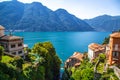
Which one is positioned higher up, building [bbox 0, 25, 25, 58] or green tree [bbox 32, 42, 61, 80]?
building [bbox 0, 25, 25, 58]

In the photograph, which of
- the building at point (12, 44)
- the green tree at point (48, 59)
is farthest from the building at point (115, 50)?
the building at point (12, 44)

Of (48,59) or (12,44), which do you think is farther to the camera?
(48,59)

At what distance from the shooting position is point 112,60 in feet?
167

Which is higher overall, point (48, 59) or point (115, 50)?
point (115, 50)

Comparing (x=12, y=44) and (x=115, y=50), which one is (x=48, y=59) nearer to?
(x=12, y=44)

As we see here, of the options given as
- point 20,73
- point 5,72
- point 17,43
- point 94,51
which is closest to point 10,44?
point 17,43

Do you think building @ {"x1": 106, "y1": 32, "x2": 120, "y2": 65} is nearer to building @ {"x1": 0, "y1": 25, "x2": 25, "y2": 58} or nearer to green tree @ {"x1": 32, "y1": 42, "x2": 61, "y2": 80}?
green tree @ {"x1": 32, "y1": 42, "x2": 61, "y2": 80}

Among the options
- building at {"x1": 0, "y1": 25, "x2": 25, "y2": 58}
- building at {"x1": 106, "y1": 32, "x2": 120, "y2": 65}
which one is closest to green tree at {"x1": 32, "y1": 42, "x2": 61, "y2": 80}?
building at {"x1": 0, "y1": 25, "x2": 25, "y2": 58}

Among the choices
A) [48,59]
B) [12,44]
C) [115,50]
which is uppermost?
[12,44]

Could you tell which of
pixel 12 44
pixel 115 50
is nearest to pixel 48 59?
pixel 12 44

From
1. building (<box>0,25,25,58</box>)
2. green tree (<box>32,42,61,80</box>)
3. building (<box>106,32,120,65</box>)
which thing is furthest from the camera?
green tree (<box>32,42,61,80</box>)

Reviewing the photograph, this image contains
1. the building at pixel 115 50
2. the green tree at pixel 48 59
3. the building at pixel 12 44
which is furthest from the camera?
the green tree at pixel 48 59

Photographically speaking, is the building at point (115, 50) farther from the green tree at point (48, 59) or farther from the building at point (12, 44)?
the building at point (12, 44)

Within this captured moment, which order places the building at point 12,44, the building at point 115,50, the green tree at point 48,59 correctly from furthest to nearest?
the green tree at point 48,59, the building at point 12,44, the building at point 115,50
